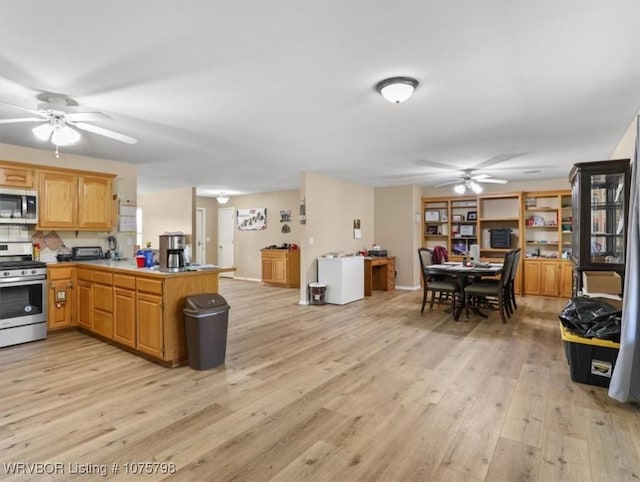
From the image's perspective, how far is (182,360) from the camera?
10.9 ft

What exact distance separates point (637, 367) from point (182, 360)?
3.69m

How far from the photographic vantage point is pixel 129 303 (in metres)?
3.56

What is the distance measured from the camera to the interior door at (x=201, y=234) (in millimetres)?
9797

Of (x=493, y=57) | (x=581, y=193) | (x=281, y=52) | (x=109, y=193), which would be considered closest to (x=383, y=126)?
(x=493, y=57)

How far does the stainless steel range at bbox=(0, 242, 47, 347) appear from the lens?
149 inches

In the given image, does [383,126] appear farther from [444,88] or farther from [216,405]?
[216,405]

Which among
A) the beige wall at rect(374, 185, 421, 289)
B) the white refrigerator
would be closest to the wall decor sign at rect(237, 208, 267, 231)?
the beige wall at rect(374, 185, 421, 289)

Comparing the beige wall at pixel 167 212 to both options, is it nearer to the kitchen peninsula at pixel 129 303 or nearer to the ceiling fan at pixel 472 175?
the kitchen peninsula at pixel 129 303

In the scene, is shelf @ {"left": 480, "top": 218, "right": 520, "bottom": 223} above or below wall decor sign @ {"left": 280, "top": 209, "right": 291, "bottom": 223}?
below

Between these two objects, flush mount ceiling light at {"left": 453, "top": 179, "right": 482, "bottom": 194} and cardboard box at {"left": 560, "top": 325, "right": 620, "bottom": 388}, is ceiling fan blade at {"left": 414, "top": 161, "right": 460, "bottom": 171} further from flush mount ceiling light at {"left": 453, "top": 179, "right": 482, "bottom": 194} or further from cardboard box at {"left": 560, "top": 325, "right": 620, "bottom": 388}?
cardboard box at {"left": 560, "top": 325, "right": 620, "bottom": 388}

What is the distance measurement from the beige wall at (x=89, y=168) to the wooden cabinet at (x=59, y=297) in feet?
1.63

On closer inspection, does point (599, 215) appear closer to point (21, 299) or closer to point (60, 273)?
point (60, 273)

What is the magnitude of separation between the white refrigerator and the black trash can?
10.1 feet

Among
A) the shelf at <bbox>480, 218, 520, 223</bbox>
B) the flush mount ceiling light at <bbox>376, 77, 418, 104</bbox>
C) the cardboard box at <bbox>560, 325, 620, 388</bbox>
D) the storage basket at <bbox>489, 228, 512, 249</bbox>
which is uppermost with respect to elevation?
the flush mount ceiling light at <bbox>376, 77, 418, 104</bbox>
